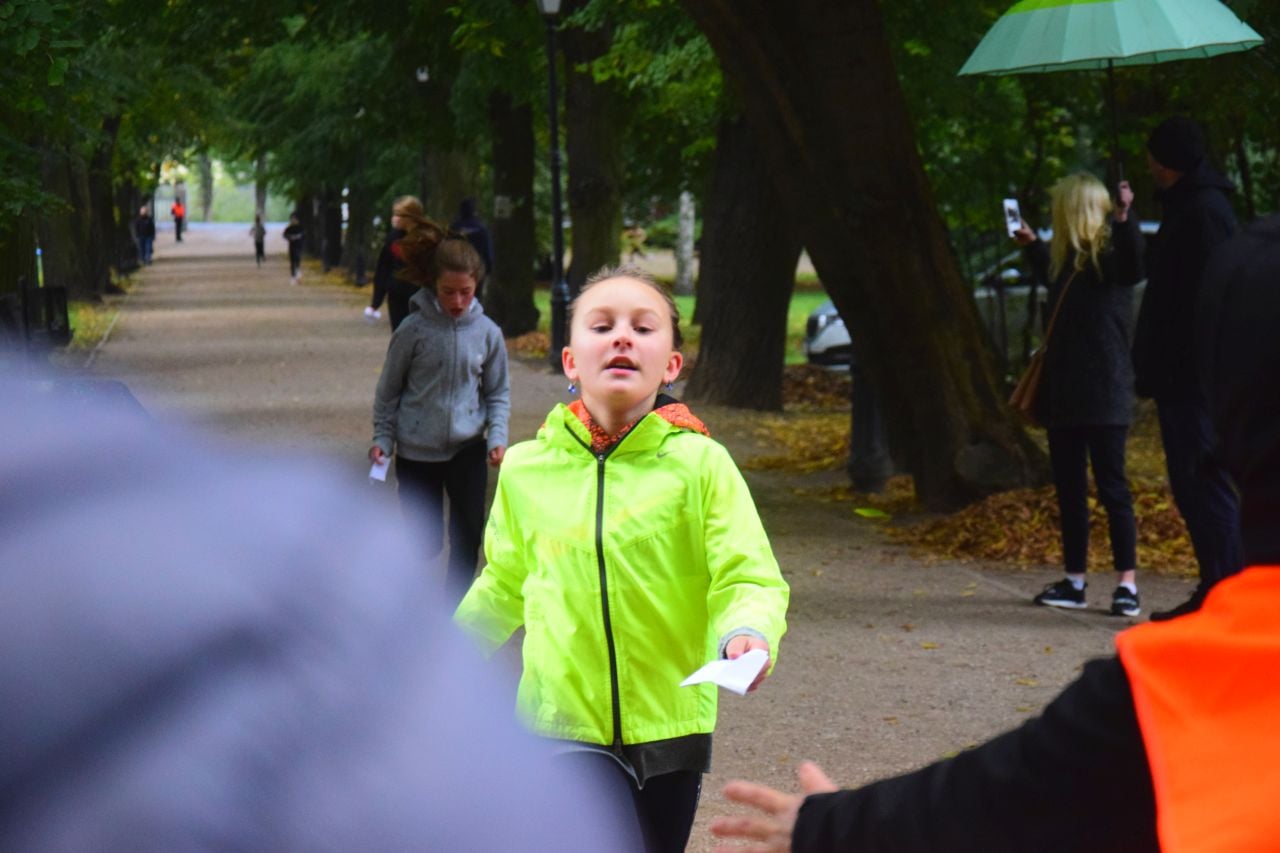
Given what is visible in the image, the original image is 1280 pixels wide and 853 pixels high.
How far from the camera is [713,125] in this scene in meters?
23.7

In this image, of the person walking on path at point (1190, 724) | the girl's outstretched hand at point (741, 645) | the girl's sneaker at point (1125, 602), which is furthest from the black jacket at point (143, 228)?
the person walking on path at point (1190, 724)

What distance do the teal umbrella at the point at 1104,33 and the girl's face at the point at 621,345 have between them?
20.1ft

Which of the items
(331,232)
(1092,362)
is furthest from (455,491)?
(331,232)

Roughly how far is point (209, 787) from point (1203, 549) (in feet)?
23.6

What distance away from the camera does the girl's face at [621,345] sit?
13.0 ft

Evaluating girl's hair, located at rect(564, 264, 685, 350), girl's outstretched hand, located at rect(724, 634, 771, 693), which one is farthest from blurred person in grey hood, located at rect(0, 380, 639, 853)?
girl's hair, located at rect(564, 264, 685, 350)

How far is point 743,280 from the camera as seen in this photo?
19000 mm

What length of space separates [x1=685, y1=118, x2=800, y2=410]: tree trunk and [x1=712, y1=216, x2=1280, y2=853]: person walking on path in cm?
1664

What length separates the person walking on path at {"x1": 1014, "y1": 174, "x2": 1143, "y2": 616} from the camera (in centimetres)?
915

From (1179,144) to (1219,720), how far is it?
7356 millimetres

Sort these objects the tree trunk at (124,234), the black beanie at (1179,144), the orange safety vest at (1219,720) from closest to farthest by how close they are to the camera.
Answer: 1. the orange safety vest at (1219,720)
2. the black beanie at (1179,144)
3. the tree trunk at (124,234)

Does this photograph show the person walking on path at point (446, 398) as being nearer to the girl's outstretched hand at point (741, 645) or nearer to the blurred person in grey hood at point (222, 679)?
the girl's outstretched hand at point (741, 645)

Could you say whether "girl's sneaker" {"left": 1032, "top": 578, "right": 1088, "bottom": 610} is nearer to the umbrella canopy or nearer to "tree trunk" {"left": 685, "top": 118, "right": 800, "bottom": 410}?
the umbrella canopy

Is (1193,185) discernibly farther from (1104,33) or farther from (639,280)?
(639,280)
